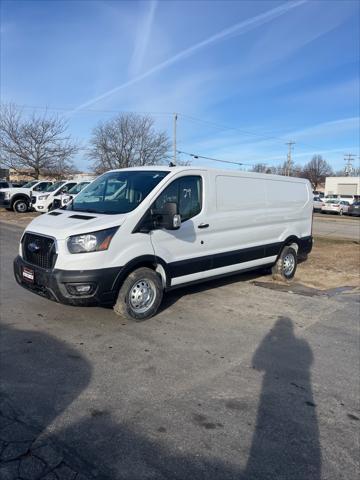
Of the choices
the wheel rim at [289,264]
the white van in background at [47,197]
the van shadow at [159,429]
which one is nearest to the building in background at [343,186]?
the white van in background at [47,197]

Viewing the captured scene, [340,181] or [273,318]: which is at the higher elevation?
[340,181]

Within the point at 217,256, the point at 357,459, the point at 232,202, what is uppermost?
the point at 232,202

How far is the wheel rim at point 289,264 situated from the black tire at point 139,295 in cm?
364

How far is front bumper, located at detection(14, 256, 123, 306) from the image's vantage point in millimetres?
4758

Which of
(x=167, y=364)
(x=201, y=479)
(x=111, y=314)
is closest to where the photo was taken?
(x=201, y=479)

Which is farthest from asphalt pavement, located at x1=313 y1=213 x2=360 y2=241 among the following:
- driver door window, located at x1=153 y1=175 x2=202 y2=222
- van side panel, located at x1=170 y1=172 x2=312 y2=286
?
driver door window, located at x1=153 y1=175 x2=202 y2=222

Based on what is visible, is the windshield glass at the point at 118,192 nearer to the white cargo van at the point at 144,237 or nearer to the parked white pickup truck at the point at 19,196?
the white cargo van at the point at 144,237

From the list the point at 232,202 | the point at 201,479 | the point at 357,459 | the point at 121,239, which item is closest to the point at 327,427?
the point at 357,459

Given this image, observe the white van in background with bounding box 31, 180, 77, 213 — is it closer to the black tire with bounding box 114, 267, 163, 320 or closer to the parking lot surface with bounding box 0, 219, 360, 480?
the parking lot surface with bounding box 0, 219, 360, 480

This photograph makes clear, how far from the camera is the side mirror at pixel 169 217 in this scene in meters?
5.21

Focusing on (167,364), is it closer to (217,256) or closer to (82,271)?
(82,271)

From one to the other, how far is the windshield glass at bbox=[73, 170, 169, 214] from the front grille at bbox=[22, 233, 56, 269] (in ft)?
2.62

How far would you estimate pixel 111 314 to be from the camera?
561 centimetres

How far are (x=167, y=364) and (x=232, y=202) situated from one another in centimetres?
328
